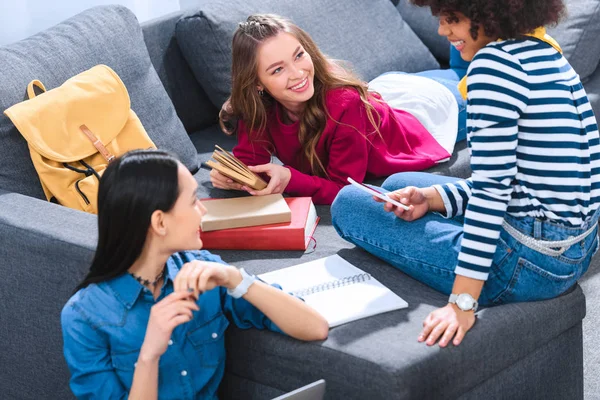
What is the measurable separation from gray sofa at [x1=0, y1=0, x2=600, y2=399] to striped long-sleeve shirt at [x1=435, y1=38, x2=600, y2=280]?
0.63ft

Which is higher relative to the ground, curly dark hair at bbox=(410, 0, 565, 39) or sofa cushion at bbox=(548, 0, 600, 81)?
curly dark hair at bbox=(410, 0, 565, 39)

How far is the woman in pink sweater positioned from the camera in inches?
86.7

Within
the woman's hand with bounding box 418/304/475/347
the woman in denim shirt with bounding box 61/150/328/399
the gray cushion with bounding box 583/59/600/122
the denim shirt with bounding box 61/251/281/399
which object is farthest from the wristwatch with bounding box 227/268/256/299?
the gray cushion with bounding box 583/59/600/122

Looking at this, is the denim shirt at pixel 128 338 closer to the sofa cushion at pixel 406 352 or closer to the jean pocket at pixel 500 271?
the sofa cushion at pixel 406 352

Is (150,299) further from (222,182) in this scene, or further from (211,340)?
(222,182)

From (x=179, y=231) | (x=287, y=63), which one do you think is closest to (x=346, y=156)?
(x=287, y=63)

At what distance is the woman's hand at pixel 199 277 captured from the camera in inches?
55.3

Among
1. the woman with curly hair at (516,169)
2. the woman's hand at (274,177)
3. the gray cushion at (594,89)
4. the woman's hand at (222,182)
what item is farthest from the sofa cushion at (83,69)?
the gray cushion at (594,89)

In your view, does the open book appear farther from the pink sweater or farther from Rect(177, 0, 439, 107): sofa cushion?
Rect(177, 0, 439, 107): sofa cushion

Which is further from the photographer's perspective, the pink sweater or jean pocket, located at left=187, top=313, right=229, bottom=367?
the pink sweater

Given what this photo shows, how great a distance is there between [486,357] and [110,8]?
58.1 inches

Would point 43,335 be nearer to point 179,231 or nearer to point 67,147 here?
point 67,147

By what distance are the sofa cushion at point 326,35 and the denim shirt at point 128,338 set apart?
1.18m

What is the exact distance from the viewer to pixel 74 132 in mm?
2109
